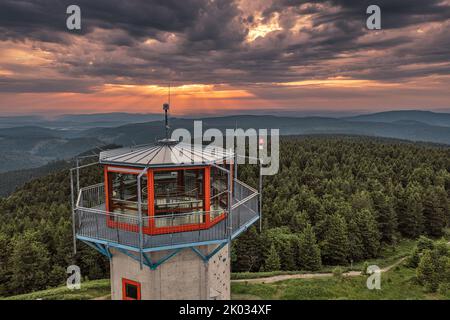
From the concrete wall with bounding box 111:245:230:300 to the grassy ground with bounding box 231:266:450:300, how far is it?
8.37m

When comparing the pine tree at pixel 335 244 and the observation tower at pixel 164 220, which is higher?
the observation tower at pixel 164 220

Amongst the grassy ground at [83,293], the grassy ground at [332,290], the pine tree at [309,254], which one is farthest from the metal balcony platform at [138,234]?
the pine tree at [309,254]

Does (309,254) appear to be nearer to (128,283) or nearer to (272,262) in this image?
(272,262)

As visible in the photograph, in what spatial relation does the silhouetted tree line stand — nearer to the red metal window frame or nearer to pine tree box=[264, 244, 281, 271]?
pine tree box=[264, 244, 281, 271]

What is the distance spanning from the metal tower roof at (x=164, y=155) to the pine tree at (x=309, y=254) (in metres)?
30.4

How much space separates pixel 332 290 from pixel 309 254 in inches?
631

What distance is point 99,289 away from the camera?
80.1 ft

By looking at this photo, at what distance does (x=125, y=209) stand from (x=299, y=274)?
914 inches

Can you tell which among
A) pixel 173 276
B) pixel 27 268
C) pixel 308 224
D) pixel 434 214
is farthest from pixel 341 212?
pixel 173 276

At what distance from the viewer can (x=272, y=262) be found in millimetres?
38812

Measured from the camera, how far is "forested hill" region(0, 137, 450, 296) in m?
40.5

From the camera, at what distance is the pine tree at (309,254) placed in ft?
131

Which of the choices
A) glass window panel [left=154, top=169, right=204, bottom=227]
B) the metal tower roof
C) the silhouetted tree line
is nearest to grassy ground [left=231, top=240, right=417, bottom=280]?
the silhouetted tree line

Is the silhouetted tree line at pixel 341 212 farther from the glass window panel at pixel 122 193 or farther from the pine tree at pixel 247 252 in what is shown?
the glass window panel at pixel 122 193
